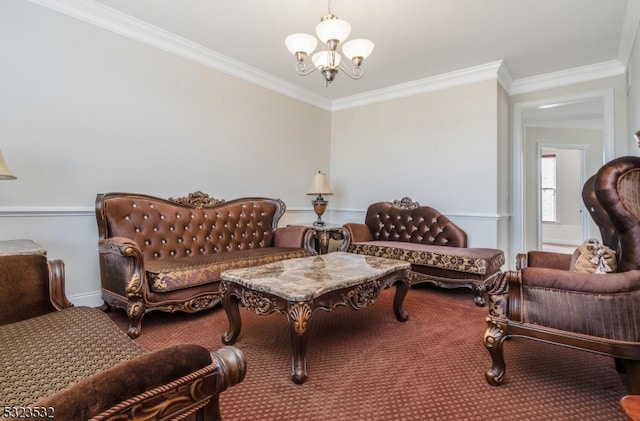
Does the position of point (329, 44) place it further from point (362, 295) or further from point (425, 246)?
point (425, 246)

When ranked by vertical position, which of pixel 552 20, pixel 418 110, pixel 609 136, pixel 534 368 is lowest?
pixel 534 368

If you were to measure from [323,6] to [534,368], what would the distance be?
3008mm

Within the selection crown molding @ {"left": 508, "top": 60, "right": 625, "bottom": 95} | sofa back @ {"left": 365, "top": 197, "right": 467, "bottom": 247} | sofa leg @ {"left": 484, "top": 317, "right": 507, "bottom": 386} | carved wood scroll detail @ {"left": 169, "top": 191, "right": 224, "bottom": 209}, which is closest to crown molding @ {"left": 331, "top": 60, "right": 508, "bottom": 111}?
crown molding @ {"left": 508, "top": 60, "right": 625, "bottom": 95}

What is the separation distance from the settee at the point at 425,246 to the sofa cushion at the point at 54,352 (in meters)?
2.19

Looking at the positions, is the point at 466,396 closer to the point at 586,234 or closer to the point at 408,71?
the point at 408,71

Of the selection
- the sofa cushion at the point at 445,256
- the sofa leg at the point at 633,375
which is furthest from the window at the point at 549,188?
the sofa leg at the point at 633,375

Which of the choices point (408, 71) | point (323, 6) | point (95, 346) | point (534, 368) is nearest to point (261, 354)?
point (95, 346)

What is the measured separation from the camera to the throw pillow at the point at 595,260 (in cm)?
165

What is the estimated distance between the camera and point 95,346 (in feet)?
3.86

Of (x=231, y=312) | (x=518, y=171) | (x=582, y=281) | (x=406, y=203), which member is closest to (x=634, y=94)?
(x=518, y=171)

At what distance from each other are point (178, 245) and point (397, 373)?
7.58 ft

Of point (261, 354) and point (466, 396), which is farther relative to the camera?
point (261, 354)

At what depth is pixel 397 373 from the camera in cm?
184

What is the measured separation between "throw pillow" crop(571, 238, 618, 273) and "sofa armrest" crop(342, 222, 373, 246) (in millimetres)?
2431
